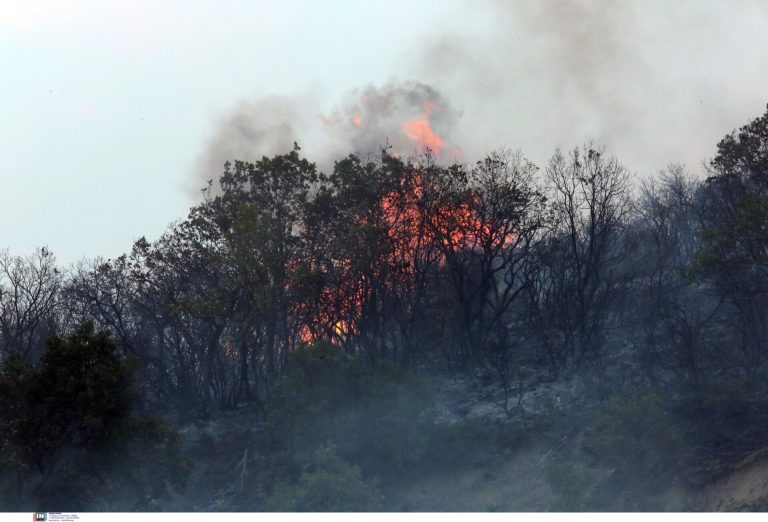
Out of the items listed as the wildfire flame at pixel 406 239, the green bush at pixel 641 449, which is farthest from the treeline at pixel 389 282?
the green bush at pixel 641 449

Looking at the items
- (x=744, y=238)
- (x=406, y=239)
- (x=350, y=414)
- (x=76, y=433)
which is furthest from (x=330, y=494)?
(x=406, y=239)

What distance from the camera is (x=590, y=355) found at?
38750 millimetres

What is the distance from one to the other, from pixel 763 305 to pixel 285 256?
68.5ft

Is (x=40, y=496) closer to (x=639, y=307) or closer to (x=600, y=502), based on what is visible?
(x=600, y=502)

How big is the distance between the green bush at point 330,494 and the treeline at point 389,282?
1101cm

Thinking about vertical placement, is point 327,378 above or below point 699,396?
above

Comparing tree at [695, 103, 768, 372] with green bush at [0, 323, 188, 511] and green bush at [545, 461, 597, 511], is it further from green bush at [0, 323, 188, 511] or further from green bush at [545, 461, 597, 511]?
green bush at [0, 323, 188, 511]

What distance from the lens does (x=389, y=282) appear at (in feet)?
149

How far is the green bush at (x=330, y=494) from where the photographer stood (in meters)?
27.3

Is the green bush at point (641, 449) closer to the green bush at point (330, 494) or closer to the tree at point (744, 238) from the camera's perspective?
the tree at point (744, 238)

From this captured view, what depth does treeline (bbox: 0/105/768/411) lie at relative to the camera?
39.2 meters

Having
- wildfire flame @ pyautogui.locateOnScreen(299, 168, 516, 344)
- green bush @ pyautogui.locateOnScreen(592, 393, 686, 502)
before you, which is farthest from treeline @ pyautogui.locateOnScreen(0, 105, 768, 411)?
green bush @ pyautogui.locateOnScreen(592, 393, 686, 502)

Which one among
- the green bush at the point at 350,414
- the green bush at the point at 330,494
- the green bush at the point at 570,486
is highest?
the green bush at the point at 350,414

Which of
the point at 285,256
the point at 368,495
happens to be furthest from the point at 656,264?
the point at 368,495
